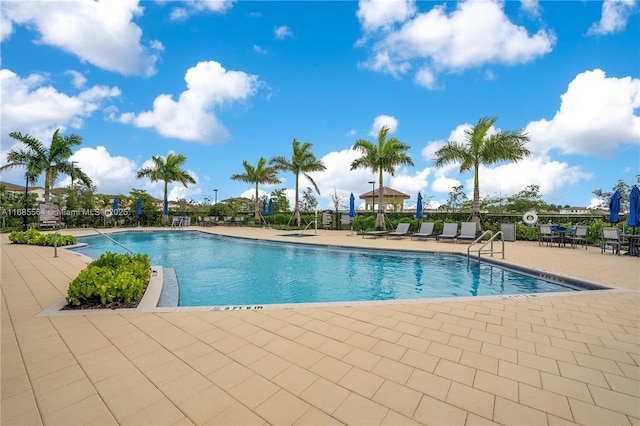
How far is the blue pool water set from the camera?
590 centimetres

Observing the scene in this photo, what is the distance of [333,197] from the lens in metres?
35.3

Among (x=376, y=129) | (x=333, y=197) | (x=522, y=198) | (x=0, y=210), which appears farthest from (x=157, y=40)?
(x=522, y=198)

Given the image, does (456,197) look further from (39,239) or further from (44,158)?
(44,158)

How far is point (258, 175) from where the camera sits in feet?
86.1

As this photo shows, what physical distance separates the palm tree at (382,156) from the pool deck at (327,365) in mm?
13290

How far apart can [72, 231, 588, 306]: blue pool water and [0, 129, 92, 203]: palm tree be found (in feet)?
40.9

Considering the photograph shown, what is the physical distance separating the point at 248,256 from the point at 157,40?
10.00 metres

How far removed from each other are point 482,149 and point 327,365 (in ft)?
49.7

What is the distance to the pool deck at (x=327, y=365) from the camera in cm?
185

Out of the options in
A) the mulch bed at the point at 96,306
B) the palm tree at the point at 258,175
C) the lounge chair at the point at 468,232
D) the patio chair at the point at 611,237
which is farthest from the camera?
the palm tree at the point at 258,175

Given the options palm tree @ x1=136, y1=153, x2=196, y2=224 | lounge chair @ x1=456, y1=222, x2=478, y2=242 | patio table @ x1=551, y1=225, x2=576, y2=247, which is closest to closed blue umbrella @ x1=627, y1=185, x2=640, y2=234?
patio table @ x1=551, y1=225, x2=576, y2=247

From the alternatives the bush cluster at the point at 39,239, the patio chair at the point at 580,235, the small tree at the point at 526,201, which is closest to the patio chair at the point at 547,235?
the patio chair at the point at 580,235

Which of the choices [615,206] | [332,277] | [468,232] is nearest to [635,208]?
[615,206]

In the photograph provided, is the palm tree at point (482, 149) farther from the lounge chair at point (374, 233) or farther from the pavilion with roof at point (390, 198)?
the pavilion with roof at point (390, 198)
